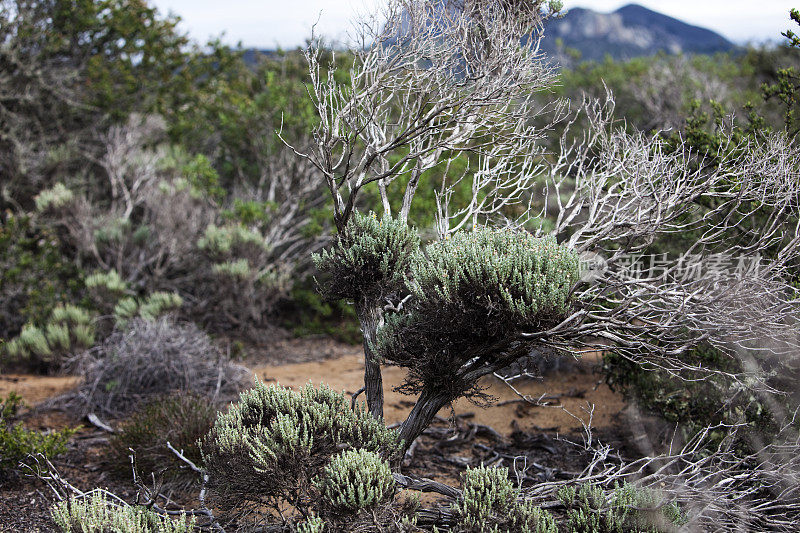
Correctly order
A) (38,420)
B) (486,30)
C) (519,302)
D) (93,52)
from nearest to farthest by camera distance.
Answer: (519,302)
(486,30)
(38,420)
(93,52)

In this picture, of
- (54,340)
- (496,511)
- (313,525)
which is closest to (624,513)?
(496,511)

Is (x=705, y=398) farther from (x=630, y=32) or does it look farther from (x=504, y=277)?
(x=630, y=32)

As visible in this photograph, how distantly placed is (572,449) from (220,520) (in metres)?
4.16

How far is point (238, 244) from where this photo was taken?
11.0m

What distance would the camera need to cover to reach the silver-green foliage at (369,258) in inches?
196

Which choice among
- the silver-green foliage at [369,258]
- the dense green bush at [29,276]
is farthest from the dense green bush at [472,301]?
the dense green bush at [29,276]

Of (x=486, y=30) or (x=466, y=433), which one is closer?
(x=486, y=30)

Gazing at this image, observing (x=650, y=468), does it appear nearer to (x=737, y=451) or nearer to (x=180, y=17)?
(x=737, y=451)

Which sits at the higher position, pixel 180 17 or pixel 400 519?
pixel 180 17

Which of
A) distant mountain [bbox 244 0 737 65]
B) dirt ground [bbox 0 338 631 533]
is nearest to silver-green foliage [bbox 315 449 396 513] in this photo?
dirt ground [bbox 0 338 631 533]

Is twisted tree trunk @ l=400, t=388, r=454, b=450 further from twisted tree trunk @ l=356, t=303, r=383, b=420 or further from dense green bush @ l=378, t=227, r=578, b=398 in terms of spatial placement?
twisted tree trunk @ l=356, t=303, r=383, b=420

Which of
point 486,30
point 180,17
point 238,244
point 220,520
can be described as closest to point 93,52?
point 180,17

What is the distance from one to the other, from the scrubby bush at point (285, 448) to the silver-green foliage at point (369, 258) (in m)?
0.98

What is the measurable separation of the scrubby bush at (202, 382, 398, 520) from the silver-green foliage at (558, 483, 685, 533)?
4.51 feet
